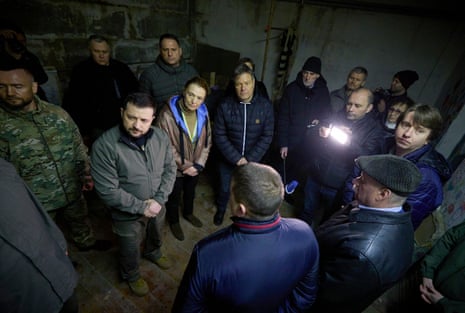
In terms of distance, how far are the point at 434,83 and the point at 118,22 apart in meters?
5.79

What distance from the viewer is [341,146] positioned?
9.18ft

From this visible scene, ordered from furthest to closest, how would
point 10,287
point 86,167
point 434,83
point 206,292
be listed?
1. point 434,83
2. point 86,167
3. point 206,292
4. point 10,287

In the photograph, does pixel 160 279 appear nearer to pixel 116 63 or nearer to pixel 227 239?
pixel 227 239

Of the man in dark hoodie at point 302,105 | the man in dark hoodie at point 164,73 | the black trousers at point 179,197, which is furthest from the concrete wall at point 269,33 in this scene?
the black trousers at point 179,197

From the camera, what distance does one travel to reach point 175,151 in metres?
2.75

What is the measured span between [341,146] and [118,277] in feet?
9.73

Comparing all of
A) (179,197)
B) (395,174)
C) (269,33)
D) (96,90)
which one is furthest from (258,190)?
(269,33)

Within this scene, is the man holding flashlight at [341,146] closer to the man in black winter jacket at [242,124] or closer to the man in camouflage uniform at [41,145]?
the man in black winter jacket at [242,124]

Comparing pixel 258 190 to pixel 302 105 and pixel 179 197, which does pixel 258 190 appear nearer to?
pixel 179 197

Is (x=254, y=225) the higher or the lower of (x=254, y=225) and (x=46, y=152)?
the higher

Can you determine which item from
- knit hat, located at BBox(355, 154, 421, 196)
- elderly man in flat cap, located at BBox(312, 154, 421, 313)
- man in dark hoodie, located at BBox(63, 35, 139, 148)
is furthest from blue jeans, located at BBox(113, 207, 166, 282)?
knit hat, located at BBox(355, 154, 421, 196)

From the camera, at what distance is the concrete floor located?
7.74 feet

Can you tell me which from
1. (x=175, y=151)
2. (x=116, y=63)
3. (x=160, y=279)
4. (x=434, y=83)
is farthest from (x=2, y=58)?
(x=434, y=83)

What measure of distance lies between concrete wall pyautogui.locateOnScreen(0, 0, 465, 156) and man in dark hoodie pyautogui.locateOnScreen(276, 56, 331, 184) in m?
1.44
